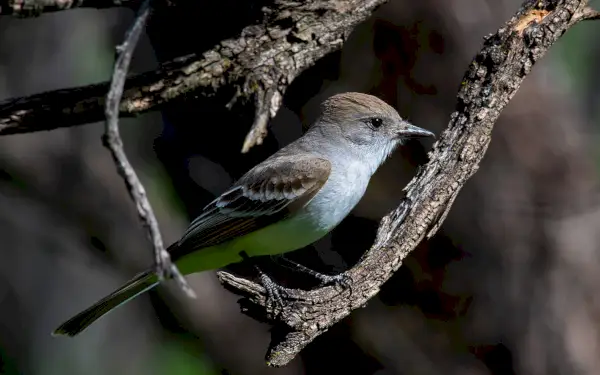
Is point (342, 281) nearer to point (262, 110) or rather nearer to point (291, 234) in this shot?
point (291, 234)

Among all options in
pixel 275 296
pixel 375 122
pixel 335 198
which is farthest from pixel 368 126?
pixel 275 296

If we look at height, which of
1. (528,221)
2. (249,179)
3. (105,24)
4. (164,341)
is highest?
(105,24)

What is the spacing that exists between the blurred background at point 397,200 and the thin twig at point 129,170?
2492mm

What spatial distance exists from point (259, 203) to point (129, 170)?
1.78 meters

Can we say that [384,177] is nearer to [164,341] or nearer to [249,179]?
[249,179]

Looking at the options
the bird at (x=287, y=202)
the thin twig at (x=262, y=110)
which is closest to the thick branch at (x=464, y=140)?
the bird at (x=287, y=202)

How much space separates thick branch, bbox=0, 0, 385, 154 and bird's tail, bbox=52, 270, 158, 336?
2.72ft

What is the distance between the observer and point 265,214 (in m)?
4.64

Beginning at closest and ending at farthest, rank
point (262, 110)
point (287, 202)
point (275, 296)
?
point (275, 296)
point (262, 110)
point (287, 202)

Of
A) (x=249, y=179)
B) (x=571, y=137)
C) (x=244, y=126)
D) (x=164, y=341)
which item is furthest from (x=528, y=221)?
(x=164, y=341)

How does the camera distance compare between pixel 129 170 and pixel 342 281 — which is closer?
pixel 129 170

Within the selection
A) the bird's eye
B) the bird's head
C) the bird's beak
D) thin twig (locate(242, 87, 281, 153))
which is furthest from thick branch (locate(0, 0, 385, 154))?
the bird's beak

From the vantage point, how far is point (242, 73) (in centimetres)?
440

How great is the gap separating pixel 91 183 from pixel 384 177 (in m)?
2.68
